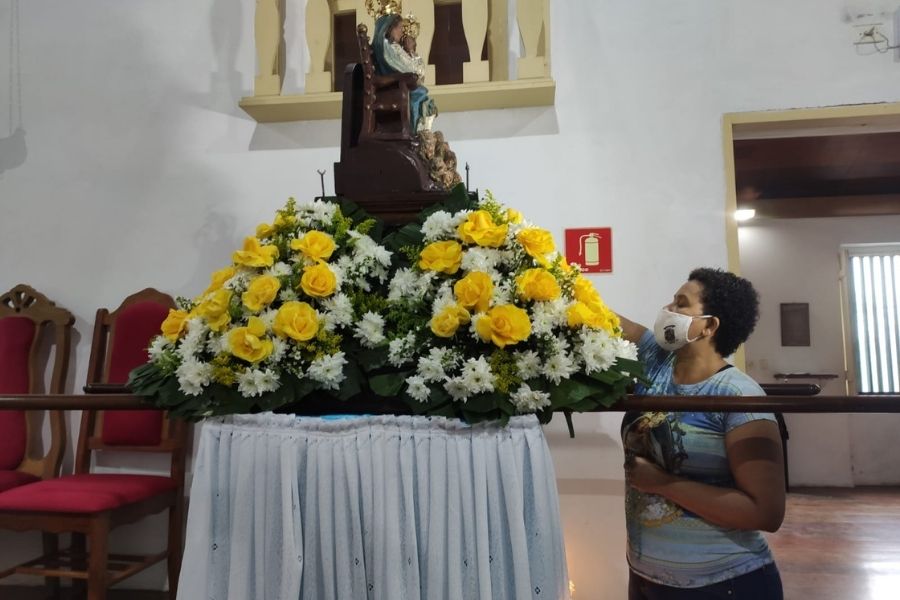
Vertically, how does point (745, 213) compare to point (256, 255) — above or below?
above

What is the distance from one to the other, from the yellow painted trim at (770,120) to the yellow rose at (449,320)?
167cm

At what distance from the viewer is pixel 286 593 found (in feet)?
3.58

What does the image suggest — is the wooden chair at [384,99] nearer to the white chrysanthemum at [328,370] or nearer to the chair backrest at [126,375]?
the white chrysanthemum at [328,370]

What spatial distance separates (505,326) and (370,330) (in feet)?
0.84

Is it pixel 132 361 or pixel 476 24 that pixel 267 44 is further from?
pixel 132 361

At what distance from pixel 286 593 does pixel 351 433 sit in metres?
0.29

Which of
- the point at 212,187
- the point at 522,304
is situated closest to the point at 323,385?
the point at 522,304

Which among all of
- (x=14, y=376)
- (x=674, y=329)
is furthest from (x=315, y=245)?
(x=14, y=376)

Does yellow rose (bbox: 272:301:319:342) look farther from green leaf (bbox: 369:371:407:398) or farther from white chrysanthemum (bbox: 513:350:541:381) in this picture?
white chrysanthemum (bbox: 513:350:541:381)

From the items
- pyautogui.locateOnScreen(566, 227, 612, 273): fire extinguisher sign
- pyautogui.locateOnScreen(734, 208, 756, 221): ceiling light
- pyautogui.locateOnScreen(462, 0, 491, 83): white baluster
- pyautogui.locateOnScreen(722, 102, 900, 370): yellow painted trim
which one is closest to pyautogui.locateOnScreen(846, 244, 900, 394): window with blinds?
pyautogui.locateOnScreen(734, 208, 756, 221): ceiling light

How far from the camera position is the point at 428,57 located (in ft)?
8.66

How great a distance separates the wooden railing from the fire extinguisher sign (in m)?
0.55

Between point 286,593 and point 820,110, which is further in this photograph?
point 820,110

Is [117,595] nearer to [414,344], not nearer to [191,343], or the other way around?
[191,343]
